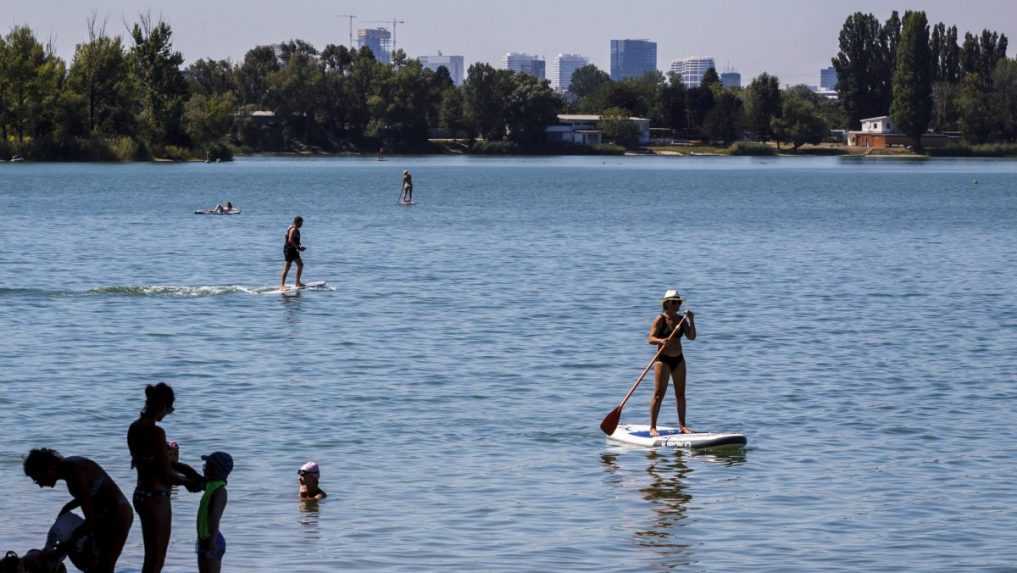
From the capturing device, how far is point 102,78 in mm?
196000

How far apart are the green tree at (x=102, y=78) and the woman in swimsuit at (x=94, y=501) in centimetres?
18481

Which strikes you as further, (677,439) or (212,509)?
(677,439)

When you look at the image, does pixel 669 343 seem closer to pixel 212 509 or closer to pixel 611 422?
pixel 611 422

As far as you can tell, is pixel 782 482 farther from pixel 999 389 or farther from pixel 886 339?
pixel 886 339

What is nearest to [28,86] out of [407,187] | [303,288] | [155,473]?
[407,187]

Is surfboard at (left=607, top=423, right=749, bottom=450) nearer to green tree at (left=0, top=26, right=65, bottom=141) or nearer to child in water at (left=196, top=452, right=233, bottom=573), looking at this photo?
child in water at (left=196, top=452, right=233, bottom=573)

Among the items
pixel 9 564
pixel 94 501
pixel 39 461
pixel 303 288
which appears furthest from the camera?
pixel 303 288

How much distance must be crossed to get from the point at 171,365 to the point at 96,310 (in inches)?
441

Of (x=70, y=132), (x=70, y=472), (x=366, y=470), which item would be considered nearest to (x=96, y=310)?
(x=366, y=470)

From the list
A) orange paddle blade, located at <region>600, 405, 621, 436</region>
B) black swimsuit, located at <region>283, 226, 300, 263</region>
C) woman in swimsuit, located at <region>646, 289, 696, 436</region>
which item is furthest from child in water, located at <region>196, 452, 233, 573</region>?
black swimsuit, located at <region>283, 226, 300, 263</region>

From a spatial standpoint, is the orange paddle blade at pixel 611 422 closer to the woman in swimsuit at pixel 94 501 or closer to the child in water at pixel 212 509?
the child in water at pixel 212 509

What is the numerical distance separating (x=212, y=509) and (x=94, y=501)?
103 cm

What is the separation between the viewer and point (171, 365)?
3291cm

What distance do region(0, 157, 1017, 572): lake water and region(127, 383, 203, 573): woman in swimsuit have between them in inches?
100
